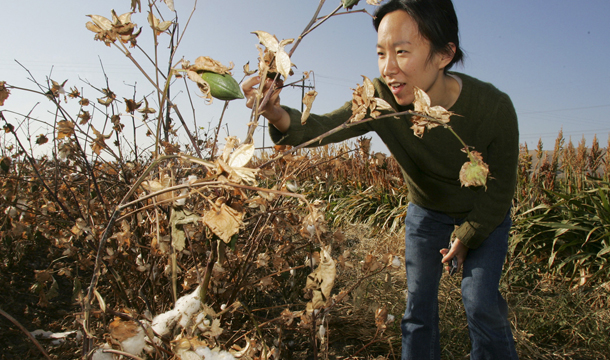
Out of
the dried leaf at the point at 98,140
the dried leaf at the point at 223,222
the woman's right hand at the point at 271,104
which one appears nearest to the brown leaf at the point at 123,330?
the dried leaf at the point at 223,222

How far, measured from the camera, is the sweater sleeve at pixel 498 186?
4.72 ft

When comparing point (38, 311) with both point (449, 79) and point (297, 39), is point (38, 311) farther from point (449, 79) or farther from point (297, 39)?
Result: point (449, 79)

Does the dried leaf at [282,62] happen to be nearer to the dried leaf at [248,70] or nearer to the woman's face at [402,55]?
the dried leaf at [248,70]

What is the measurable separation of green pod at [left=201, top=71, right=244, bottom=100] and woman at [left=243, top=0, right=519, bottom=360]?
52cm

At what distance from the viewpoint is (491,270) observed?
144 centimetres

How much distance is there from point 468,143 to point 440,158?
0.40 ft

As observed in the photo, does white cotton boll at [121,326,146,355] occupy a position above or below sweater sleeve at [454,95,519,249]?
below

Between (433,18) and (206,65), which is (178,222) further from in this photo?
(433,18)

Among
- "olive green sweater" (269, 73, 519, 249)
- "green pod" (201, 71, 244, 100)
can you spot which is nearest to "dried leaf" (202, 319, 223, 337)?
"green pod" (201, 71, 244, 100)

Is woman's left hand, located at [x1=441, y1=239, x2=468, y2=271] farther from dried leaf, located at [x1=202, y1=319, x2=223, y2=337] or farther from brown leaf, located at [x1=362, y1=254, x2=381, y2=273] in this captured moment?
dried leaf, located at [x1=202, y1=319, x2=223, y2=337]

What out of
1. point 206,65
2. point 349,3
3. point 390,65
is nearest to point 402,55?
point 390,65

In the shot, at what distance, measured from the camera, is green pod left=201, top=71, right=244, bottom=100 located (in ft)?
2.02

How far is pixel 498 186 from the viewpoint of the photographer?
146cm

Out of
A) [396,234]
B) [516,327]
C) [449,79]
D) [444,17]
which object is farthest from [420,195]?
[396,234]
